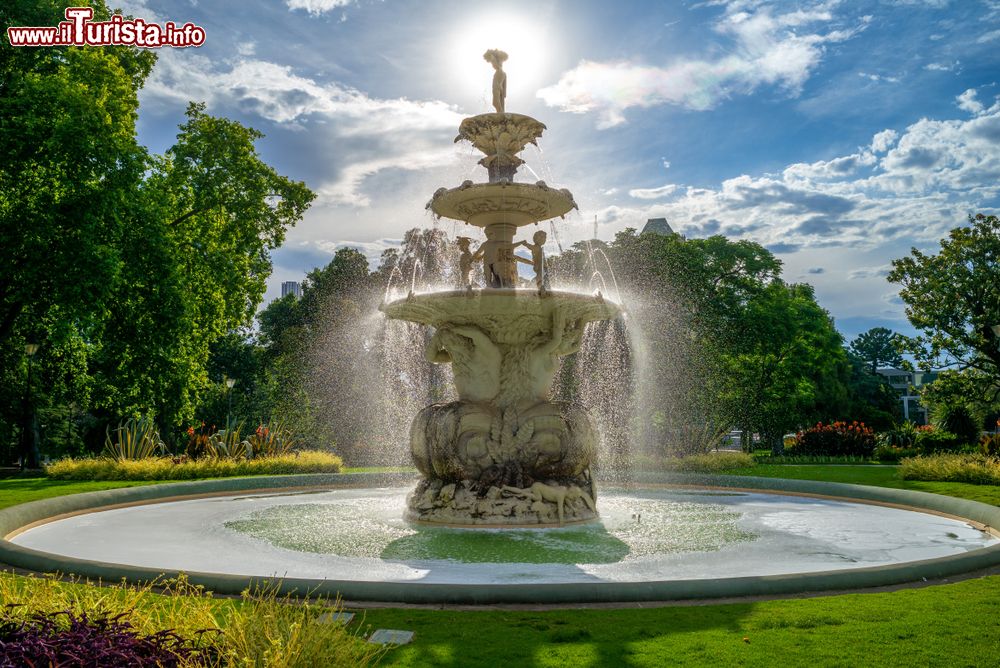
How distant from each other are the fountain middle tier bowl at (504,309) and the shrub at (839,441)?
24580mm

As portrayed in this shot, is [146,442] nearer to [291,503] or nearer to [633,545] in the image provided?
[291,503]

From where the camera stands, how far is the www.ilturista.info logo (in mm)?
18078

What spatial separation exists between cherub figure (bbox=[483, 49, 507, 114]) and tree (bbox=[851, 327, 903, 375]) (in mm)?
92308

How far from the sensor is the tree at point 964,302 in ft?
96.1

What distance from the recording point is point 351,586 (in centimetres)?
648

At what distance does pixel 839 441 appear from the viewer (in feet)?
111

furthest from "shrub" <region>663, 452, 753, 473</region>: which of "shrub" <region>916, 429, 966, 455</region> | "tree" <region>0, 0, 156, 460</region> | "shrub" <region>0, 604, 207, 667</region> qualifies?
"shrub" <region>0, 604, 207, 667</region>

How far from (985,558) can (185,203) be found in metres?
25.6

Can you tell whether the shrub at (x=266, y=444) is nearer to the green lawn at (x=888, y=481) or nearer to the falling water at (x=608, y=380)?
the falling water at (x=608, y=380)

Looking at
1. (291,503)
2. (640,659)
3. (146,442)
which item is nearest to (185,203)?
(146,442)

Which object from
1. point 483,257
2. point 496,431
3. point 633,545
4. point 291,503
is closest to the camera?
point 633,545

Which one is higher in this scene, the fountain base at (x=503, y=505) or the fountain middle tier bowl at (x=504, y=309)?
the fountain middle tier bowl at (x=504, y=309)

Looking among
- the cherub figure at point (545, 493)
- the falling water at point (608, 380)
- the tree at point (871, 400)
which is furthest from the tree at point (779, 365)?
the cherub figure at point (545, 493)

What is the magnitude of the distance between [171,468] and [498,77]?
49.7 feet
